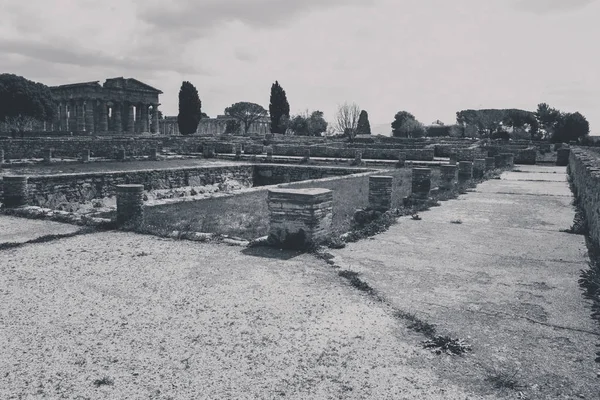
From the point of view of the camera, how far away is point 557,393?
319 centimetres

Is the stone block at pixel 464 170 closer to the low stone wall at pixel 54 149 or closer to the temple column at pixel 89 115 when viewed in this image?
the low stone wall at pixel 54 149

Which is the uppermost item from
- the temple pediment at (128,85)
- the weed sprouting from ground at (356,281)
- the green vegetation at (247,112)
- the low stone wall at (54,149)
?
the temple pediment at (128,85)

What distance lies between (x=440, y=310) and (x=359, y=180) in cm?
1367

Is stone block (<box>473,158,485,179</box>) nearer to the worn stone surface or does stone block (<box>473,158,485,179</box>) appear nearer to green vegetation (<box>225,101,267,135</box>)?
the worn stone surface

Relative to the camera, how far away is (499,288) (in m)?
5.38

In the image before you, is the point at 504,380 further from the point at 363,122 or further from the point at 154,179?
the point at 363,122

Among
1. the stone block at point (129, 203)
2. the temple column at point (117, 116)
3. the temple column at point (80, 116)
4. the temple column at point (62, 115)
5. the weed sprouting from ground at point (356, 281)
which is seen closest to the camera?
the weed sprouting from ground at point (356, 281)

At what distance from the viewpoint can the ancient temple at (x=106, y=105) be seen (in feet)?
207

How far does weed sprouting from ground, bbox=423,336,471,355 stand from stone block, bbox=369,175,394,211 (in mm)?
6562

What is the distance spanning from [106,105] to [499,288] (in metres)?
67.6

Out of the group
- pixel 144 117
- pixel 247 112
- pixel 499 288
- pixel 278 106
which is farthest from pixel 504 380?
pixel 247 112

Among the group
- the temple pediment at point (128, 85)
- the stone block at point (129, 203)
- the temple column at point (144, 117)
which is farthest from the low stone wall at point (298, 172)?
the temple column at point (144, 117)

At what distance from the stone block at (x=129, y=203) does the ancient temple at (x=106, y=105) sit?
56.3 metres

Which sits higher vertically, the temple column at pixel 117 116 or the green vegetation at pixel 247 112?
the green vegetation at pixel 247 112
